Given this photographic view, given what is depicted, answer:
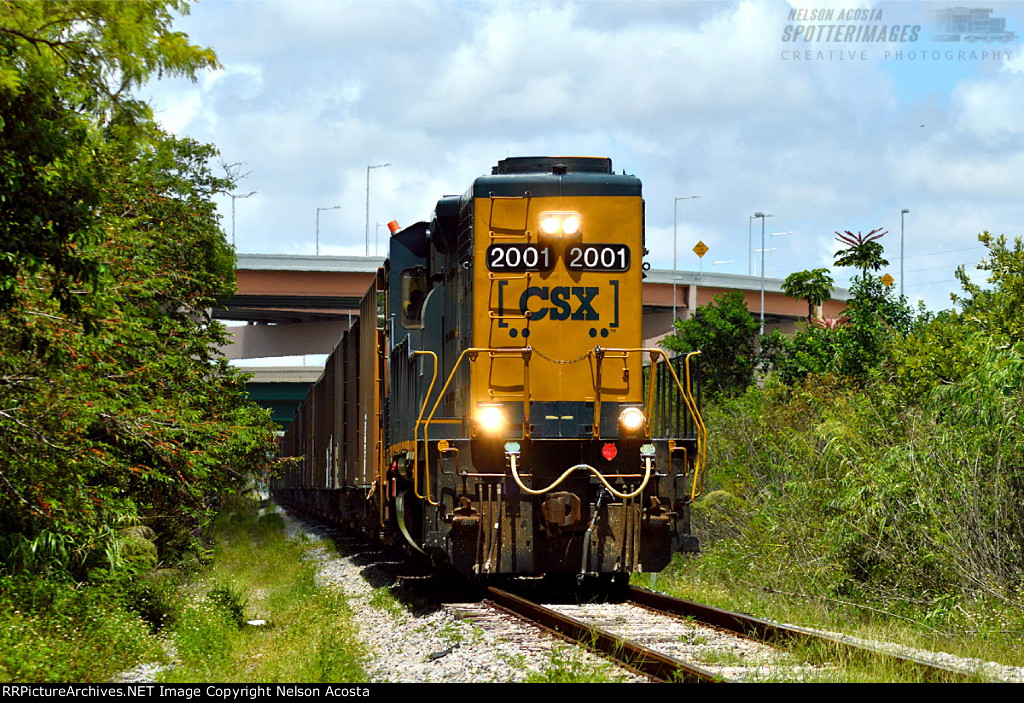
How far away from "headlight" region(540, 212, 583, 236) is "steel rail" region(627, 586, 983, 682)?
11.4 feet

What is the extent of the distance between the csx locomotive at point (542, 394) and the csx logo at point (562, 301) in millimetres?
13

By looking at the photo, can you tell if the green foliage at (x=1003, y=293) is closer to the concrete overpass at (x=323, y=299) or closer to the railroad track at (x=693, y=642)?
the railroad track at (x=693, y=642)

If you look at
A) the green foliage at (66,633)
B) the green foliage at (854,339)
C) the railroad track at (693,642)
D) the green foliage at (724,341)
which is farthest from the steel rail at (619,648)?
the green foliage at (724,341)

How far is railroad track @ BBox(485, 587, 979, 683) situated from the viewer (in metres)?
6.80

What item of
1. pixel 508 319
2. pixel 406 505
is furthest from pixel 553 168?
pixel 406 505

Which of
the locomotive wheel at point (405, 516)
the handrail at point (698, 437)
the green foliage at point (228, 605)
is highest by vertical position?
the handrail at point (698, 437)

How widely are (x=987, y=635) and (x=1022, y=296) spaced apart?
6.03 metres

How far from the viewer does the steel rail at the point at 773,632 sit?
21.5ft

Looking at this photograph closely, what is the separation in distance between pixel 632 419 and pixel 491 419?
1272 mm

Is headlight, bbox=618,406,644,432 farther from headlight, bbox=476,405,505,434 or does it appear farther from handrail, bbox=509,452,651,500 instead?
headlight, bbox=476,405,505,434

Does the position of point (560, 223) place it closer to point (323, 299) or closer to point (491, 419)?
point (491, 419)

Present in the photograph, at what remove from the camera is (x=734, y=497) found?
15.4 metres

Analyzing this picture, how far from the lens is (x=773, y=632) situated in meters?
8.23

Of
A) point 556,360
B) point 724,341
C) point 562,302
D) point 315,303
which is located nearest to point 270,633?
point 556,360
